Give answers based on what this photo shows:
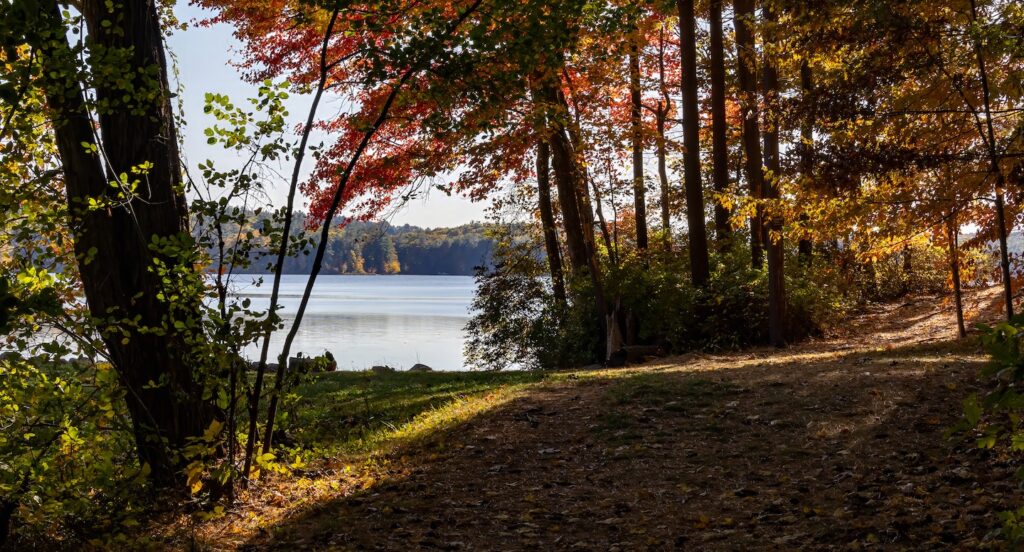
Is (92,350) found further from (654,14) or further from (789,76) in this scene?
(789,76)

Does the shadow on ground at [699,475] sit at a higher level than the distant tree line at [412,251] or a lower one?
lower

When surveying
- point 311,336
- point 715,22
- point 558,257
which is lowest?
point 311,336

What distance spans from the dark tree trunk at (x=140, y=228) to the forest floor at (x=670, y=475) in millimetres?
768

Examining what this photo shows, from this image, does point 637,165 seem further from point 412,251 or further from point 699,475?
point 412,251

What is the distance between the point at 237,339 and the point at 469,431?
9.32 feet

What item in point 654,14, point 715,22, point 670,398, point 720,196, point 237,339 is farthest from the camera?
point 654,14

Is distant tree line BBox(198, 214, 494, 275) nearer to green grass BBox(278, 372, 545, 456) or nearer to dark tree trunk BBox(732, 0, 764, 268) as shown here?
dark tree trunk BBox(732, 0, 764, 268)

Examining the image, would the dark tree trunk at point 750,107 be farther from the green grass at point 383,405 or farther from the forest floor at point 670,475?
the forest floor at point 670,475

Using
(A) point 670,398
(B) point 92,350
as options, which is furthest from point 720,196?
(B) point 92,350

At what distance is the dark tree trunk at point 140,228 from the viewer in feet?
17.3

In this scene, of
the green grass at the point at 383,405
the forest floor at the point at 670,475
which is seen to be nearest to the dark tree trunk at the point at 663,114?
the green grass at the point at 383,405

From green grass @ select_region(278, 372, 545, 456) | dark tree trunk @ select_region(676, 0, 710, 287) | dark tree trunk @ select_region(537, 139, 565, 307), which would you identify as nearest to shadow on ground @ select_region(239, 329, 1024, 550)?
green grass @ select_region(278, 372, 545, 456)

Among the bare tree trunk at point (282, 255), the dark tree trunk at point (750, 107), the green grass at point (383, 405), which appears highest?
the dark tree trunk at point (750, 107)

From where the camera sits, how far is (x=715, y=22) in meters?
14.3
